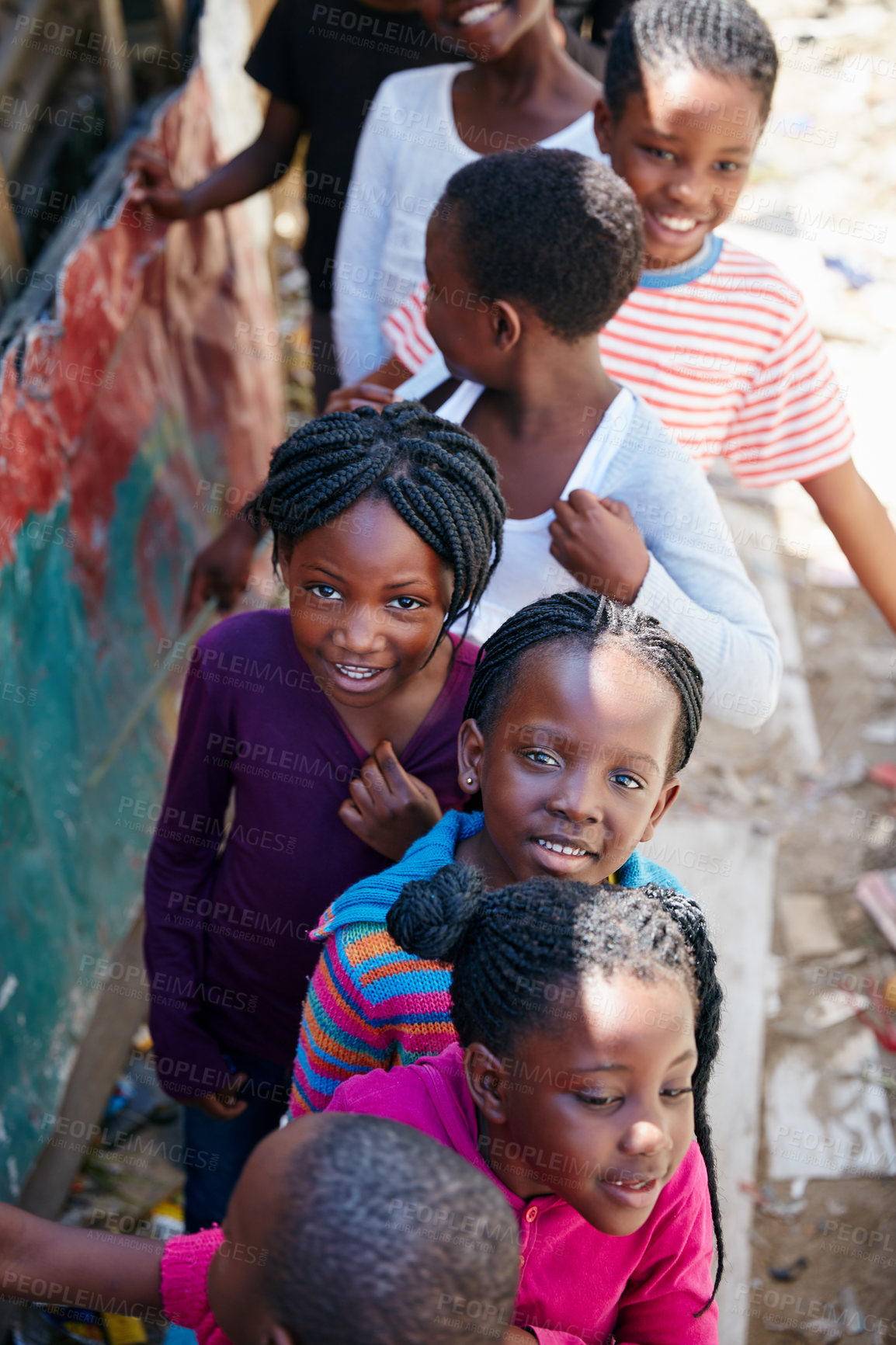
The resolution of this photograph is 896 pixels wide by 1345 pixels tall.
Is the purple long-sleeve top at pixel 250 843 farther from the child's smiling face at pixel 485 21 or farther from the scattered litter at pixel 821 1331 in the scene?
the scattered litter at pixel 821 1331

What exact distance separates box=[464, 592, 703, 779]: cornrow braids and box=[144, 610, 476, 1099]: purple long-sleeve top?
18 cm

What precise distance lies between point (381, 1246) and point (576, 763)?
653 mm

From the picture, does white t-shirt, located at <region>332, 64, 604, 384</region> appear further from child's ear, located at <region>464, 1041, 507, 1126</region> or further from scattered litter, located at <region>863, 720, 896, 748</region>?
scattered litter, located at <region>863, 720, 896, 748</region>

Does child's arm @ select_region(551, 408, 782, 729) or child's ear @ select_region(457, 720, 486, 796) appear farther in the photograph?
child's arm @ select_region(551, 408, 782, 729)

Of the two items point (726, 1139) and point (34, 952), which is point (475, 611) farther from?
point (726, 1139)

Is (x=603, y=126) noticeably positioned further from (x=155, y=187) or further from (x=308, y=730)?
(x=155, y=187)

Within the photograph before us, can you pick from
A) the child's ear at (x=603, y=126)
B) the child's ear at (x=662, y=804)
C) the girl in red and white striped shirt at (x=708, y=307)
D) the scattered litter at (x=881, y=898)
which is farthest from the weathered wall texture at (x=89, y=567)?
the scattered litter at (x=881, y=898)

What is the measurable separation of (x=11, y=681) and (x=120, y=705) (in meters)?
0.67

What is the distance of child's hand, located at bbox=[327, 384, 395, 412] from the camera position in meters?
2.07

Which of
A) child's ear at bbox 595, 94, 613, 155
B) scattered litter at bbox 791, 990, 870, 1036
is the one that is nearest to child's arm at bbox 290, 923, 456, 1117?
child's ear at bbox 595, 94, 613, 155

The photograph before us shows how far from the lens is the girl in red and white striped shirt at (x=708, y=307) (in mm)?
2090

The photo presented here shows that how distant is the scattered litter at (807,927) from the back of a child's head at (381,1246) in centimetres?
274

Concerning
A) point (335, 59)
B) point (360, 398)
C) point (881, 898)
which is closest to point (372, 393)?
point (360, 398)

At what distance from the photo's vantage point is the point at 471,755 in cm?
157
